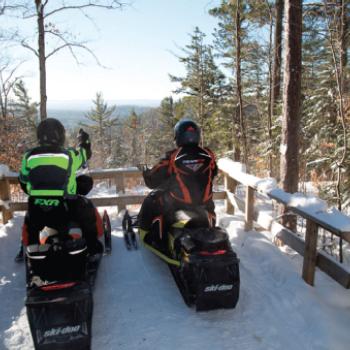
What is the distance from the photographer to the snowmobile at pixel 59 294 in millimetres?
2521

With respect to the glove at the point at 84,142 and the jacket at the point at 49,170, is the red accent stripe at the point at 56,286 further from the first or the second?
the glove at the point at 84,142

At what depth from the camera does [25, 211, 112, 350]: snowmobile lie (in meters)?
2.52

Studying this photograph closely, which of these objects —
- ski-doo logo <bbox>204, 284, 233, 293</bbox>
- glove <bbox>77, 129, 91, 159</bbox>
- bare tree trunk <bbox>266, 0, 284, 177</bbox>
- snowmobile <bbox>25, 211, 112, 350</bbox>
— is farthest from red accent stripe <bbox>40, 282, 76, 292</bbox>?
bare tree trunk <bbox>266, 0, 284, 177</bbox>

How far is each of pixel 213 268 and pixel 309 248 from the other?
3.99ft

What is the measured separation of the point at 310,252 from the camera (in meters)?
3.53

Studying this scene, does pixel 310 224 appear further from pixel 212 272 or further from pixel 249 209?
pixel 249 209

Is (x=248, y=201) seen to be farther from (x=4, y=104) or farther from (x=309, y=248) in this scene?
(x=4, y=104)

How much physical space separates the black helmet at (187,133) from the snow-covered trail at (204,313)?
5.46ft

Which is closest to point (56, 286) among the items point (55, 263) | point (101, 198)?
point (55, 263)

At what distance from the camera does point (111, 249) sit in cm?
484

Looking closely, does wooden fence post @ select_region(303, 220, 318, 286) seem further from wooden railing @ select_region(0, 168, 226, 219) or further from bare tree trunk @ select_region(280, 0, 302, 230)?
wooden railing @ select_region(0, 168, 226, 219)

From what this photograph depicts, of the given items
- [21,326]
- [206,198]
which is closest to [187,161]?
[206,198]

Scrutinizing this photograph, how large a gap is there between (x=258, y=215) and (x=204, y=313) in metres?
2.00

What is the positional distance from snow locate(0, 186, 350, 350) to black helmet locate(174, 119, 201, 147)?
167 cm
